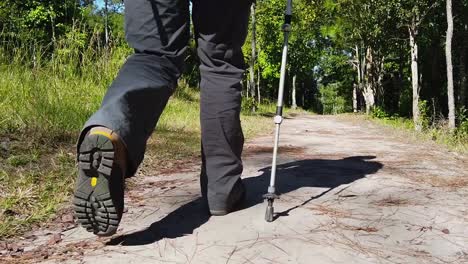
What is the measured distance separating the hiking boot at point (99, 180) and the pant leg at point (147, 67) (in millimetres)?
93

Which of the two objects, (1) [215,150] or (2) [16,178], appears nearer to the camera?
(1) [215,150]

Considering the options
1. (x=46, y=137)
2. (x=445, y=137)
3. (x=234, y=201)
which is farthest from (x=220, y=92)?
(x=445, y=137)

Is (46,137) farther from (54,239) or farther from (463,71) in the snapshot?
(463,71)

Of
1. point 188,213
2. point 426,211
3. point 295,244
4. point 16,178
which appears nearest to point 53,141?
point 16,178

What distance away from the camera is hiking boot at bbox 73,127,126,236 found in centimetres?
158

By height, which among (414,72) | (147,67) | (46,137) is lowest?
(46,137)

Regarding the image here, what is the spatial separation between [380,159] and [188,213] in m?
2.54

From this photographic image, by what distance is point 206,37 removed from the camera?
209cm

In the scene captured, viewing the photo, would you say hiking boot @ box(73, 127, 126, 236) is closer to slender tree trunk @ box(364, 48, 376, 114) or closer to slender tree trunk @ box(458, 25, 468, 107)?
slender tree trunk @ box(458, 25, 468, 107)

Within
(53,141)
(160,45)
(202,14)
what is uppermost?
(202,14)

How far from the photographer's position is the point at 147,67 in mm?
1856

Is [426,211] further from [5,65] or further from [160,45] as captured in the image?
[5,65]

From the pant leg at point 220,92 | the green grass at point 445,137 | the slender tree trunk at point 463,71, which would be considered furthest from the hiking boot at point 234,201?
the slender tree trunk at point 463,71

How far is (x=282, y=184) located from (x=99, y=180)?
4.73ft
